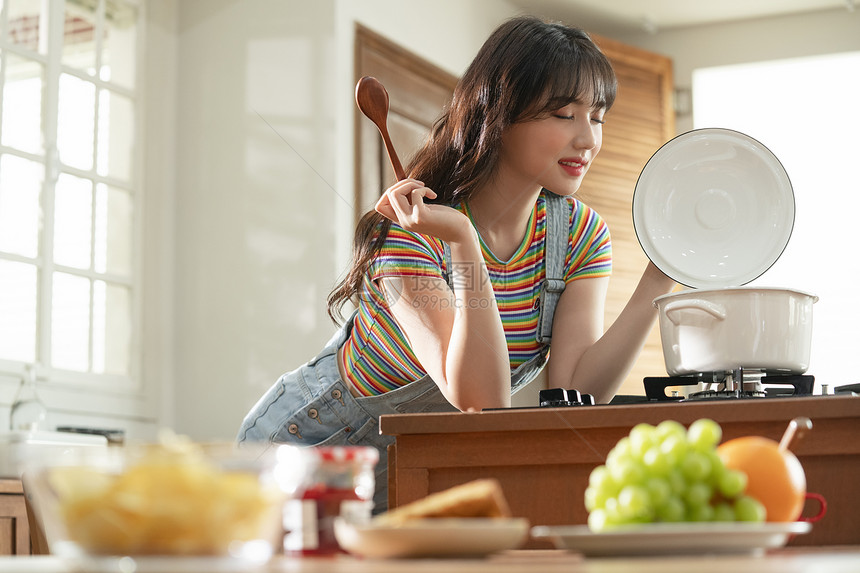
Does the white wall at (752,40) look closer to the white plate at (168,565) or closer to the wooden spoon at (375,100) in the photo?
the wooden spoon at (375,100)

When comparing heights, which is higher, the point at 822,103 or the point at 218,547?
the point at 822,103

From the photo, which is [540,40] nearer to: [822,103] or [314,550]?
[314,550]

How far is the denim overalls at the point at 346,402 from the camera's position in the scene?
4.84 feet

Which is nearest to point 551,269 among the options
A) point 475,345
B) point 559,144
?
point 559,144

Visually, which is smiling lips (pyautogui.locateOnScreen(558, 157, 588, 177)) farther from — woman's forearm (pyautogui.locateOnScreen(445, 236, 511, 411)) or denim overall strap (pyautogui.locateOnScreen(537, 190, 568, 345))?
woman's forearm (pyautogui.locateOnScreen(445, 236, 511, 411))

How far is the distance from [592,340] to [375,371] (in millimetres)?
329

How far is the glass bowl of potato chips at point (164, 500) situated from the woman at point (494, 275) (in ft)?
2.78

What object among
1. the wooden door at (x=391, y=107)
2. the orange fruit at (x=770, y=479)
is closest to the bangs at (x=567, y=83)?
the orange fruit at (x=770, y=479)

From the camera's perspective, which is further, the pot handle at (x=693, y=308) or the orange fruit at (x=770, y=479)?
the pot handle at (x=693, y=308)

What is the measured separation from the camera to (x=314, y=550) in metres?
0.60

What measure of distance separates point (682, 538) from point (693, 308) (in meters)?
0.68

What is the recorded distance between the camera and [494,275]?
5.04 ft

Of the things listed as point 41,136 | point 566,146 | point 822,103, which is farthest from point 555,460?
point 822,103

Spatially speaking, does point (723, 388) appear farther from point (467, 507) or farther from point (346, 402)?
point (467, 507)
